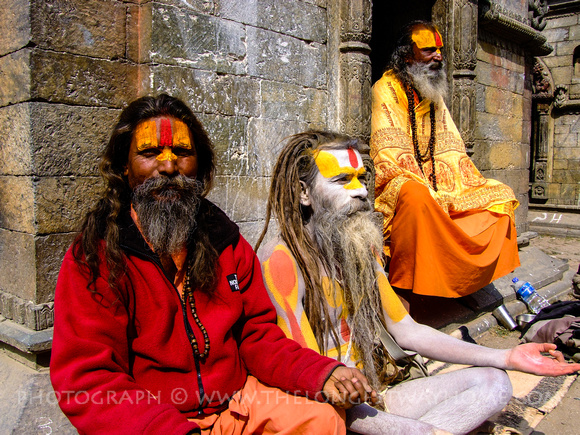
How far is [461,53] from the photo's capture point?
218 inches

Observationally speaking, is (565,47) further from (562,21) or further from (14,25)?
(14,25)

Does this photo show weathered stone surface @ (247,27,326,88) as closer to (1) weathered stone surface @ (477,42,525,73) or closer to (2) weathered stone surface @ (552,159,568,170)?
(1) weathered stone surface @ (477,42,525,73)

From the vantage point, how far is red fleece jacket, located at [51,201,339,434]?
1573 millimetres

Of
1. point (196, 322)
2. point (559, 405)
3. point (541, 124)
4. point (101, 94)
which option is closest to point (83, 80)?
point (101, 94)

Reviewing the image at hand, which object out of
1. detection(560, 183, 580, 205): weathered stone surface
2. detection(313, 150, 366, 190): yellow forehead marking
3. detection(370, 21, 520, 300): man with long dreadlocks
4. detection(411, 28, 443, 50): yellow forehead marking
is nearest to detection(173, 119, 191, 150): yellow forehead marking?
detection(313, 150, 366, 190): yellow forehead marking

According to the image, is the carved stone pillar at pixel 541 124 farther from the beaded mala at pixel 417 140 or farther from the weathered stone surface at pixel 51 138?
the weathered stone surface at pixel 51 138

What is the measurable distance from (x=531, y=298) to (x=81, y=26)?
4986mm

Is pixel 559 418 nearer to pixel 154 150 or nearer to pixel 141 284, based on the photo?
pixel 141 284

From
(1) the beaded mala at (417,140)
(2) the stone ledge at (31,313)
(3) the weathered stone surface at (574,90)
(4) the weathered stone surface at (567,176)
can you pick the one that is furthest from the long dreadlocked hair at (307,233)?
(3) the weathered stone surface at (574,90)

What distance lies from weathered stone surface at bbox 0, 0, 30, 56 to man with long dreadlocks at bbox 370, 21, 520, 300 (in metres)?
2.89

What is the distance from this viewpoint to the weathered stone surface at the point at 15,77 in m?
2.62

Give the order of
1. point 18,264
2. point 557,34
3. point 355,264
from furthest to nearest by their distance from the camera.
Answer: point 557,34, point 18,264, point 355,264

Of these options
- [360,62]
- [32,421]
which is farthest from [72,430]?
[360,62]

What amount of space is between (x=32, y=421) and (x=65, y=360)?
109cm
